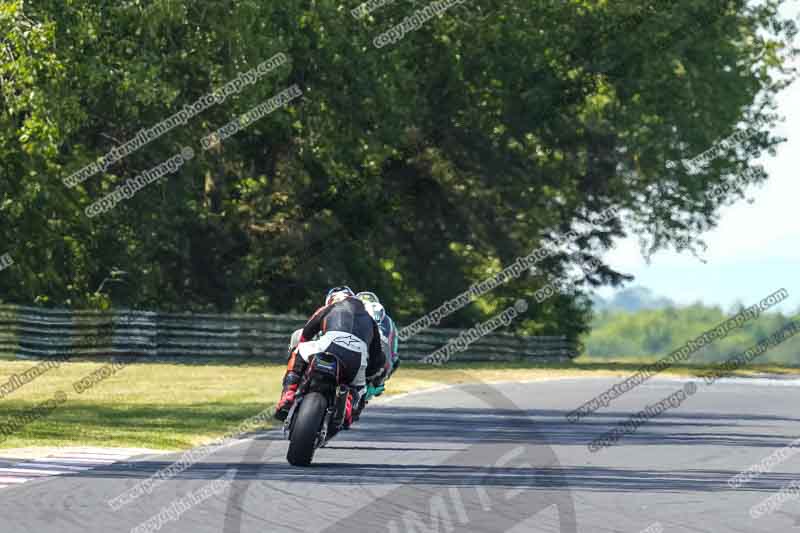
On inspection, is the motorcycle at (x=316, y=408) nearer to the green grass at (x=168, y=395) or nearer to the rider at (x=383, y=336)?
the rider at (x=383, y=336)

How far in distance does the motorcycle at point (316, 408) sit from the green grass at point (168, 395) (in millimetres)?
2507

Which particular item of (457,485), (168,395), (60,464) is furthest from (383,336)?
(168,395)

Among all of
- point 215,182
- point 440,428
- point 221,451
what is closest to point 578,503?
point 221,451

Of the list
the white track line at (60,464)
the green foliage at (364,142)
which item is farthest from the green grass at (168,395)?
the green foliage at (364,142)

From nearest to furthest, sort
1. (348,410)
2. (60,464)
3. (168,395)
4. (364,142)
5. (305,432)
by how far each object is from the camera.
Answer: (305,432), (60,464), (348,410), (168,395), (364,142)

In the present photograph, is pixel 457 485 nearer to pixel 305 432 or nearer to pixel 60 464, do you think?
pixel 305 432

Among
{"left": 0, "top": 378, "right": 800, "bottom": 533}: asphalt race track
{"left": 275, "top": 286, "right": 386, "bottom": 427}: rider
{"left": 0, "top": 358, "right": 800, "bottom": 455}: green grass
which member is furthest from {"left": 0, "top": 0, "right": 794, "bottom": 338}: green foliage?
{"left": 275, "top": 286, "right": 386, "bottom": 427}: rider

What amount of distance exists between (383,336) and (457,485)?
3775 millimetres

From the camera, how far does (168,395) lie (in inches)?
1073

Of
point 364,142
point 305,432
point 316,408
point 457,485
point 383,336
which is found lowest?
point 457,485

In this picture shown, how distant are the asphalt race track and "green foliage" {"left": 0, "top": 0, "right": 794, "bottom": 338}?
13.8m

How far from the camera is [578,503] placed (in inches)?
480

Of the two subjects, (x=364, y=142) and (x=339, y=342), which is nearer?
(x=339, y=342)

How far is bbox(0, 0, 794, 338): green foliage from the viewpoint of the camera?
34156mm
